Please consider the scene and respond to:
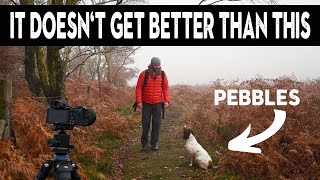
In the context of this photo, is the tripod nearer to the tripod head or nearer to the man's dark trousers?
the tripod head

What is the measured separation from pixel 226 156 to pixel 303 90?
3.84m

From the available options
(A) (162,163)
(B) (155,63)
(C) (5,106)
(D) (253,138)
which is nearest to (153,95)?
(B) (155,63)

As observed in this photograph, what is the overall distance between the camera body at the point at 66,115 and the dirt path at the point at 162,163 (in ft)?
10.6

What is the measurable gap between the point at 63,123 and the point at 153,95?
489 centimetres

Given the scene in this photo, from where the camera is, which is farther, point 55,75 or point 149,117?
point 55,75

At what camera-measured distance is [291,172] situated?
756 centimetres

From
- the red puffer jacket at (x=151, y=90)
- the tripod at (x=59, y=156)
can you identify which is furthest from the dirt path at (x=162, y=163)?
the tripod at (x=59, y=156)

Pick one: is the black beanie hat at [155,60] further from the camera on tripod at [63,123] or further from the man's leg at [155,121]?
the camera on tripod at [63,123]

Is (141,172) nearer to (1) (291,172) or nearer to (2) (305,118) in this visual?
(1) (291,172)

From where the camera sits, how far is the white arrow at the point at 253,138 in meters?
8.17

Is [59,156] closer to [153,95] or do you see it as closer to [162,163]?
[162,163]

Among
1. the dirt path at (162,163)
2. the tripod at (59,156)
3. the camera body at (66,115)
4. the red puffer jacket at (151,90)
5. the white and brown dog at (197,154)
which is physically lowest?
the dirt path at (162,163)

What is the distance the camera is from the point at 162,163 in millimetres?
8312

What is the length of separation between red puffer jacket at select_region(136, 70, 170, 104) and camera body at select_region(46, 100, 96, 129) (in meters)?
4.58
